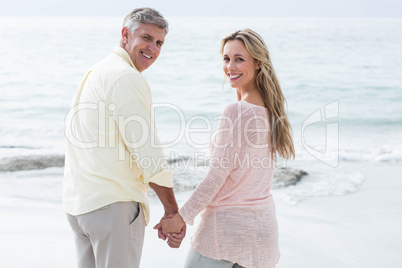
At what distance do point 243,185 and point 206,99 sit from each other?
13.3 m

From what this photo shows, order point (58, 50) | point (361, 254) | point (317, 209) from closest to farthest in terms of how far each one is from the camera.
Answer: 1. point (361, 254)
2. point (317, 209)
3. point (58, 50)

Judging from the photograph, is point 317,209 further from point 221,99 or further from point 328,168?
point 221,99

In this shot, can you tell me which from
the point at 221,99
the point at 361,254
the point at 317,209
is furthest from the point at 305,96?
the point at 361,254

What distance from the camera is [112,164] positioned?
6.64ft

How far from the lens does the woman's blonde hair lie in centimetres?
225

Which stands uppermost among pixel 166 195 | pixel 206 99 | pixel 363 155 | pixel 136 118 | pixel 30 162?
pixel 206 99

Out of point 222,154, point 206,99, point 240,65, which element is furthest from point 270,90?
point 206,99

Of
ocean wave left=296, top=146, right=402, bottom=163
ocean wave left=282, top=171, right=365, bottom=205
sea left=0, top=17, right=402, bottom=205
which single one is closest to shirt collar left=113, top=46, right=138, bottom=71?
sea left=0, top=17, right=402, bottom=205

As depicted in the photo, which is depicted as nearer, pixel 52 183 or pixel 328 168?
pixel 52 183

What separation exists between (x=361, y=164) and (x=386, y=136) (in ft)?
13.2

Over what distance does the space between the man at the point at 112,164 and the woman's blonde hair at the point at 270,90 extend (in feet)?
1.73

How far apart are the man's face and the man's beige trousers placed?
681 millimetres

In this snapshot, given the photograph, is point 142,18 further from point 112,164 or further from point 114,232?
point 114,232

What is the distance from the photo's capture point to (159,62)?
20953mm
